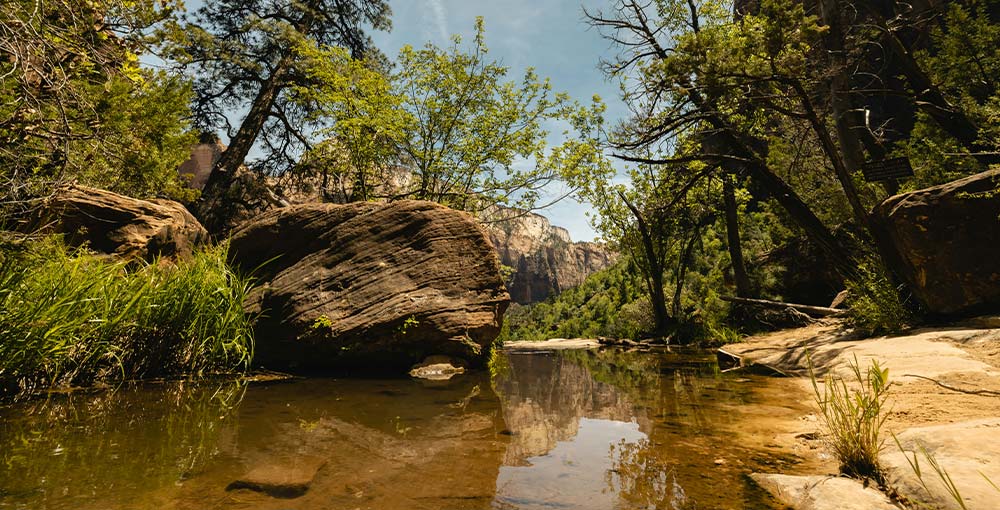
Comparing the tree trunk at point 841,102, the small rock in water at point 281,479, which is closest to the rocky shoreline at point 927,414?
the small rock in water at point 281,479

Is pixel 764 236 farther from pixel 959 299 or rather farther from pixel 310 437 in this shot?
pixel 310 437

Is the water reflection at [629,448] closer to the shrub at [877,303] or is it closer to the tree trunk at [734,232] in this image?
the shrub at [877,303]

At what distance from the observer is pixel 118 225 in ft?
21.7

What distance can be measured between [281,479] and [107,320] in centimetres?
347

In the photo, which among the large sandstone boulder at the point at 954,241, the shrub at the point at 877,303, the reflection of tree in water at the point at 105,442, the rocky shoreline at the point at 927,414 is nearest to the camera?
the rocky shoreline at the point at 927,414

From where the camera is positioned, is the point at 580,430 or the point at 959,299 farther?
the point at 959,299

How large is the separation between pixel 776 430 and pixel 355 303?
5.19 metres

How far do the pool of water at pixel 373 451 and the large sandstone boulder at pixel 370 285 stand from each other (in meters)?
1.56

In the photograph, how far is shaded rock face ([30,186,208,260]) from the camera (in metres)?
6.16

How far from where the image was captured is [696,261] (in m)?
24.7

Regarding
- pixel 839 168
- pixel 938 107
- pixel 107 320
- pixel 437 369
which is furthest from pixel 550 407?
pixel 938 107

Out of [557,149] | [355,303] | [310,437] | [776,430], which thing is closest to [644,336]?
[557,149]

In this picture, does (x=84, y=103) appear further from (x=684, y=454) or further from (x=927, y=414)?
(x=927, y=414)

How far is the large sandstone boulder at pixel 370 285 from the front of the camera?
6.11 meters
